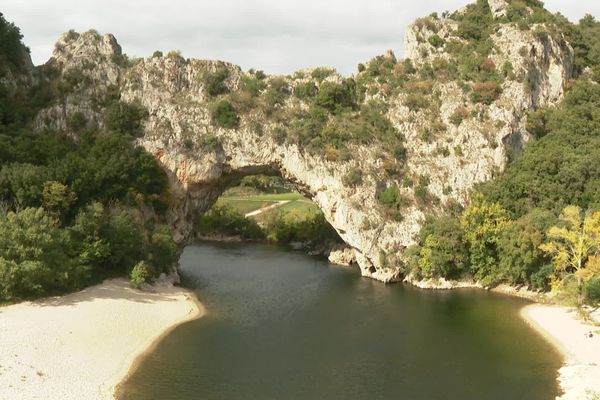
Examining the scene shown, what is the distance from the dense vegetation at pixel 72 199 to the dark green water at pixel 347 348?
11.0 metres

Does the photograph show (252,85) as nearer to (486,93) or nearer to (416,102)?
(416,102)

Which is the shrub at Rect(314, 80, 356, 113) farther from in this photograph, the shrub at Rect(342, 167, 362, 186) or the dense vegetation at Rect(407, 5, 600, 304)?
the dense vegetation at Rect(407, 5, 600, 304)

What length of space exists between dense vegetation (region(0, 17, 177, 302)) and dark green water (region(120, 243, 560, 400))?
1099 cm


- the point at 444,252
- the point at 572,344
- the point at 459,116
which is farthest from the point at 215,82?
the point at 572,344

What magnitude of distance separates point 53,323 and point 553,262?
4891 centimetres

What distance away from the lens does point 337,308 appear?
53.8 meters

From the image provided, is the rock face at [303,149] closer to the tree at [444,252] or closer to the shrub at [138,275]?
the tree at [444,252]

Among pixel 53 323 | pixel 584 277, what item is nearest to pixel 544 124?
pixel 584 277

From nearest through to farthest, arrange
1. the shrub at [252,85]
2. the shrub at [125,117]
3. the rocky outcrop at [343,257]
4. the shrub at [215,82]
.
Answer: the shrub at [125,117] → the shrub at [215,82] → the shrub at [252,85] → the rocky outcrop at [343,257]

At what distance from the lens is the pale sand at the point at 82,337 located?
31.8 meters

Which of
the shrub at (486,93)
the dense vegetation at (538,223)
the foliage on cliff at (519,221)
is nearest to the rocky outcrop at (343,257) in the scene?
the dense vegetation at (538,223)

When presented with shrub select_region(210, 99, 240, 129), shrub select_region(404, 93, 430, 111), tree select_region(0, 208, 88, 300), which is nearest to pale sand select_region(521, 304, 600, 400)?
shrub select_region(404, 93, 430, 111)

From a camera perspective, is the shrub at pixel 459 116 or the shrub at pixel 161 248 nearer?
the shrub at pixel 161 248

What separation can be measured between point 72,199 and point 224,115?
1006 inches
